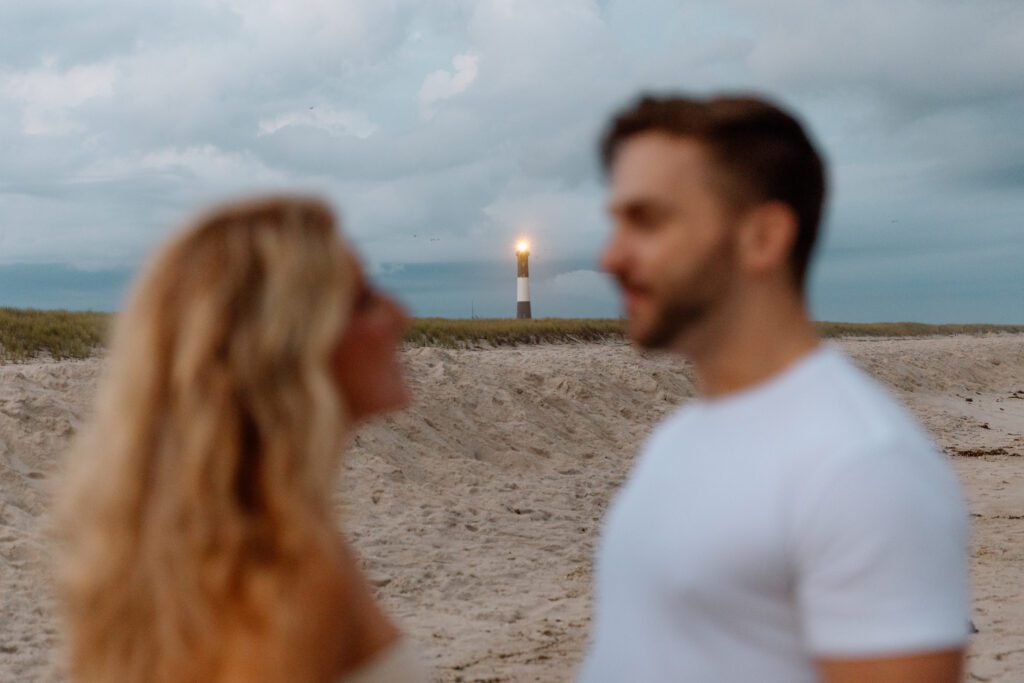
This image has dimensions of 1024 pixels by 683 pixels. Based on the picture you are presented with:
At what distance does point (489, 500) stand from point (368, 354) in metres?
9.63

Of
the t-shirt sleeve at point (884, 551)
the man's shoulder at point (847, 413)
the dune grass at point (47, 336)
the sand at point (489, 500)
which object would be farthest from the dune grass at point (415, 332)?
the t-shirt sleeve at point (884, 551)

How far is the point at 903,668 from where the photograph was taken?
1.41 m

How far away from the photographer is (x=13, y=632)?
6691 mm

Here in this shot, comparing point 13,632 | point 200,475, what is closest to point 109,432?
point 200,475

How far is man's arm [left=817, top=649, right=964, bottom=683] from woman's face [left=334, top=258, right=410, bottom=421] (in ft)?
2.72

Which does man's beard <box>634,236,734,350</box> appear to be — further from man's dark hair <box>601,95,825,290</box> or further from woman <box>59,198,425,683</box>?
woman <box>59,198,425,683</box>

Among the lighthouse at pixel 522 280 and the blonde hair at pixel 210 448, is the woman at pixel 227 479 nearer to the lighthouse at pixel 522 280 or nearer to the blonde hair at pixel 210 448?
the blonde hair at pixel 210 448

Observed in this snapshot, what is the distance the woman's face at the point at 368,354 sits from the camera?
1.60 meters

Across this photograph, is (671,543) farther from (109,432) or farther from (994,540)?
(994,540)

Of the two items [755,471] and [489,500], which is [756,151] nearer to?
[755,471]

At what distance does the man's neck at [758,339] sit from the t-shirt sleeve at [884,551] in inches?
12.3

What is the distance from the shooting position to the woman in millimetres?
1402

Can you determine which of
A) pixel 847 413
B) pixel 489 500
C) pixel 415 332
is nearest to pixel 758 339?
pixel 847 413

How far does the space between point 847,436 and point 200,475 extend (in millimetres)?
961
